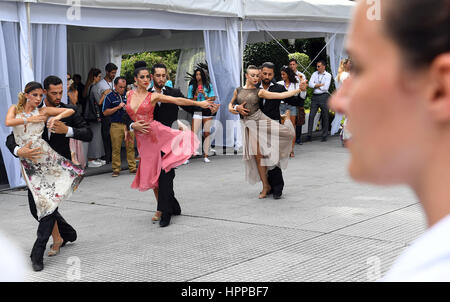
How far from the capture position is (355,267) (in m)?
4.57

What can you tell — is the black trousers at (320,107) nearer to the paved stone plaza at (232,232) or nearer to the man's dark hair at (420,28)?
the paved stone plaza at (232,232)

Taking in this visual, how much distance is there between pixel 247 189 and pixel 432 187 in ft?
25.3

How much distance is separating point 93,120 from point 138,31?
4.08 meters

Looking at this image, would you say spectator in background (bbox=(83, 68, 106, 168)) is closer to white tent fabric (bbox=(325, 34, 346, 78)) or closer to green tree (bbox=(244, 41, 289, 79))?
white tent fabric (bbox=(325, 34, 346, 78))

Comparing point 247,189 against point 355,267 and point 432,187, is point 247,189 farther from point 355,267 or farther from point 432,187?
point 432,187

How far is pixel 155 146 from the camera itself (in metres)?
6.67

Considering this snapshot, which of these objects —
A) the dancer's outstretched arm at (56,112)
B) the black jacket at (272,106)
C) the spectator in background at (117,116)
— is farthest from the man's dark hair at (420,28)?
the spectator in background at (117,116)

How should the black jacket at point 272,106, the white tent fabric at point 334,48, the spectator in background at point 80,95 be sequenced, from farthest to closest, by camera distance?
the white tent fabric at point 334,48
the spectator in background at point 80,95
the black jacket at point 272,106

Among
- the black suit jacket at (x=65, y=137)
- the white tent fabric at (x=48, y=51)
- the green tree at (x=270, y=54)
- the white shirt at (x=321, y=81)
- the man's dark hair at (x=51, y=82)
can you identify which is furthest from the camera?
the green tree at (x=270, y=54)

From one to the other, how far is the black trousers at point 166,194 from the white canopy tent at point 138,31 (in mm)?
3086

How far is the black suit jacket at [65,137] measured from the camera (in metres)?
5.25

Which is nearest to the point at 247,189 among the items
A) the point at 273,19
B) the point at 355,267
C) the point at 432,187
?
the point at 355,267

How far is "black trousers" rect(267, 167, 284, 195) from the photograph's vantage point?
754 cm
